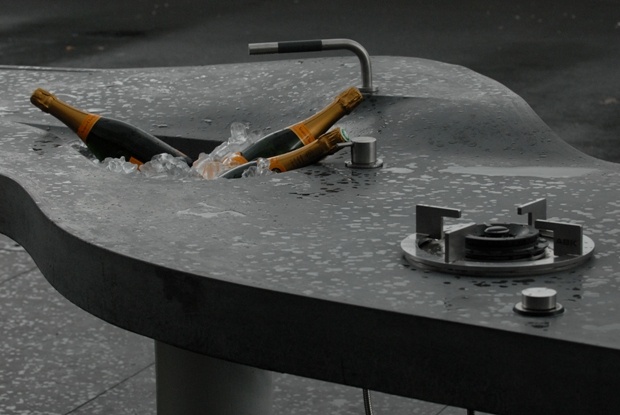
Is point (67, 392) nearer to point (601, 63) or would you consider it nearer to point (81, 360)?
point (81, 360)

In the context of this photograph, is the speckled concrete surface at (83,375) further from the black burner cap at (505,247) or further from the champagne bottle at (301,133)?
the black burner cap at (505,247)

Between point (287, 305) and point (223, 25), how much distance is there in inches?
276

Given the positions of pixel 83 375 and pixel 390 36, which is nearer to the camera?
pixel 83 375

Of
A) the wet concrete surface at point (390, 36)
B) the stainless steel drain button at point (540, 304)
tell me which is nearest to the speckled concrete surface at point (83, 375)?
the stainless steel drain button at point (540, 304)

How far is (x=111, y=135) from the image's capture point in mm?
2084

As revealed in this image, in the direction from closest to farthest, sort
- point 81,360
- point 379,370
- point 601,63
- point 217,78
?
point 379,370
point 217,78
point 81,360
point 601,63

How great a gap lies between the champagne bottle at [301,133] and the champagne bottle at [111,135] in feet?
0.48

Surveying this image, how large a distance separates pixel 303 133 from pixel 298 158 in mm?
114

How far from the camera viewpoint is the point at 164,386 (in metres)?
2.16

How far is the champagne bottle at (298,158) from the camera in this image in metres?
1.88

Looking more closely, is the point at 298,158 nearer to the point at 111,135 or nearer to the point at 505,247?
the point at 111,135

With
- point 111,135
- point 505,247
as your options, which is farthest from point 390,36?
point 505,247

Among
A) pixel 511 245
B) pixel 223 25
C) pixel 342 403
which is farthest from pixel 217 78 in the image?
pixel 223 25

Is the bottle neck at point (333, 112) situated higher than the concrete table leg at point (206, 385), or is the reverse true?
the bottle neck at point (333, 112)
